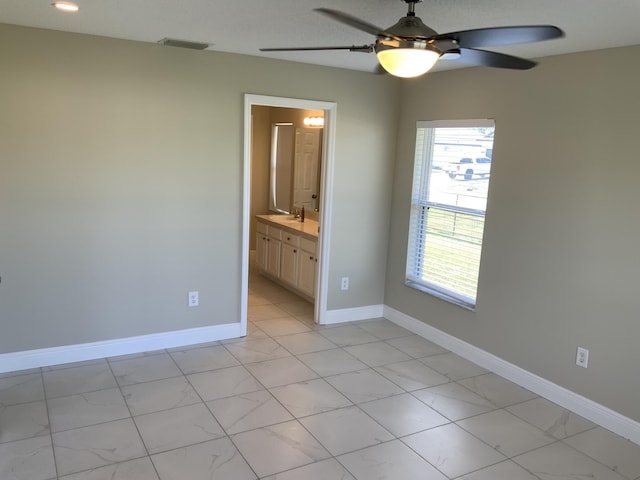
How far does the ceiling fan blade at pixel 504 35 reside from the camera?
68.7 inches

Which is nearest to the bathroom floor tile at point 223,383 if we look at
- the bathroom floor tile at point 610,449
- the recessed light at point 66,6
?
the bathroom floor tile at point 610,449

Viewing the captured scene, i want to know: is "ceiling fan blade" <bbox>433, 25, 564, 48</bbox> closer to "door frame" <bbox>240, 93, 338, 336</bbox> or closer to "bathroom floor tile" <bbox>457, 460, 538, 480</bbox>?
"bathroom floor tile" <bbox>457, 460, 538, 480</bbox>

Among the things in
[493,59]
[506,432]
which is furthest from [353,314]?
[493,59]

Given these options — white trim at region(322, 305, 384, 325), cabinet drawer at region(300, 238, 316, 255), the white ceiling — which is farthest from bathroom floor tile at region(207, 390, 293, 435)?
the white ceiling

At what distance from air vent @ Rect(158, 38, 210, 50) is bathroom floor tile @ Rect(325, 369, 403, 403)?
2.63 metres

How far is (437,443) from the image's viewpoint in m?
3.01

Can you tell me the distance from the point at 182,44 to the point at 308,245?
94.4 inches

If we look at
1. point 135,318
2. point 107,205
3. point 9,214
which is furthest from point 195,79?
point 135,318

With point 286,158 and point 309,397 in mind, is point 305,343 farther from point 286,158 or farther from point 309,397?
point 286,158

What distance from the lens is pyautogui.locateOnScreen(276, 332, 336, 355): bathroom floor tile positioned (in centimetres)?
430

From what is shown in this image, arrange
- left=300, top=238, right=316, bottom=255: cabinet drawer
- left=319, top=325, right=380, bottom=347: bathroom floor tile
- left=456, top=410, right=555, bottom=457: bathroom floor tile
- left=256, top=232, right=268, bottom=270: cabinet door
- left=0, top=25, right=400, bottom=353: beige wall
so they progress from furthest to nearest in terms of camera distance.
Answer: left=256, top=232, right=268, bottom=270: cabinet door
left=300, top=238, right=316, bottom=255: cabinet drawer
left=319, top=325, right=380, bottom=347: bathroom floor tile
left=0, top=25, right=400, bottom=353: beige wall
left=456, top=410, right=555, bottom=457: bathroom floor tile

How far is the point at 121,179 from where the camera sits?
12.4 feet

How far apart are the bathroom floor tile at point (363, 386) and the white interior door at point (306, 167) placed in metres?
2.79

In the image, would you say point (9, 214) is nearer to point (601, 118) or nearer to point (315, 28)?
point (315, 28)
